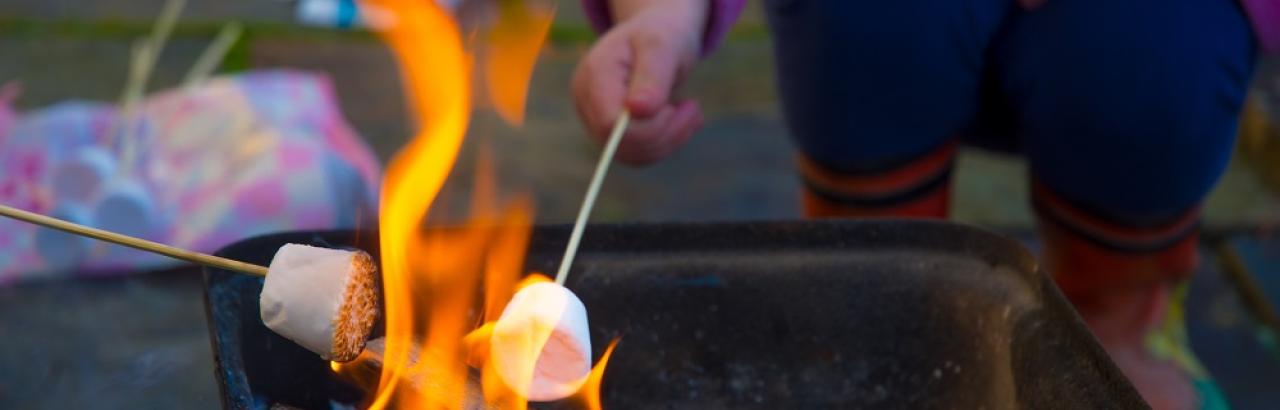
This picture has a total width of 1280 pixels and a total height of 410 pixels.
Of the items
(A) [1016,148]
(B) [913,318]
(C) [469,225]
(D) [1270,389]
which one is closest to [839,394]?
(B) [913,318]

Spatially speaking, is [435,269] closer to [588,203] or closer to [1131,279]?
[588,203]

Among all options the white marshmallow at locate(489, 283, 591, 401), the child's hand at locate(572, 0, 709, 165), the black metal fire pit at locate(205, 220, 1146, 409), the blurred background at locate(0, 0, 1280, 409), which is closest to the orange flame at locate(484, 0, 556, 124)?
the blurred background at locate(0, 0, 1280, 409)

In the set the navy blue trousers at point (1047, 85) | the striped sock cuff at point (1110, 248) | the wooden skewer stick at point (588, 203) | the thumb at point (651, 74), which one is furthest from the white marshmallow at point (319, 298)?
the striped sock cuff at point (1110, 248)

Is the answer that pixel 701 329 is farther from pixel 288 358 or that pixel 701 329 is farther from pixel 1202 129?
pixel 1202 129

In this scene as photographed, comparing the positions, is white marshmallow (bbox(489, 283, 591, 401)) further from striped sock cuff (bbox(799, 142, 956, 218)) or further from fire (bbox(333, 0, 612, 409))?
striped sock cuff (bbox(799, 142, 956, 218))

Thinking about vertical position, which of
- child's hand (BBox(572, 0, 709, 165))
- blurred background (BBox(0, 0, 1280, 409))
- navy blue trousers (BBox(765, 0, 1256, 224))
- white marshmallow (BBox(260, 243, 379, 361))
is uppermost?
white marshmallow (BBox(260, 243, 379, 361))
